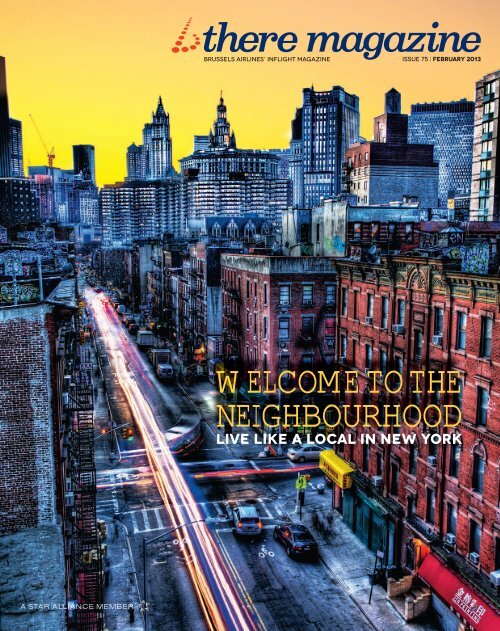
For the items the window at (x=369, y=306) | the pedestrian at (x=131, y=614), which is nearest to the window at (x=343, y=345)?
the window at (x=369, y=306)

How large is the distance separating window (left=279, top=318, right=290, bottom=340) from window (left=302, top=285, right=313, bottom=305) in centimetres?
225

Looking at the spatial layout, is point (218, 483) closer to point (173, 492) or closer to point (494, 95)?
point (173, 492)

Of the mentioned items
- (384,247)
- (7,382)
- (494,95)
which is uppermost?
(494,95)

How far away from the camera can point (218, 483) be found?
4503 centimetres

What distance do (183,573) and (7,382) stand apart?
65.4 ft

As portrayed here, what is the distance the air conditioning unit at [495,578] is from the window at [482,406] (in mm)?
5773

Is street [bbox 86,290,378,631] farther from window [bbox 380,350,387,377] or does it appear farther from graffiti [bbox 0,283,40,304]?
graffiti [bbox 0,283,40,304]

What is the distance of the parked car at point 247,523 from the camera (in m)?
36.7

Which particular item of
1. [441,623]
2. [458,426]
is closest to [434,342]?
[458,426]

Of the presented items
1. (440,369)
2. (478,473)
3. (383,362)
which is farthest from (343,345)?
(478,473)

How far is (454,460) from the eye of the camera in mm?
28984

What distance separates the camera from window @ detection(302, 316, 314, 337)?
5700 cm

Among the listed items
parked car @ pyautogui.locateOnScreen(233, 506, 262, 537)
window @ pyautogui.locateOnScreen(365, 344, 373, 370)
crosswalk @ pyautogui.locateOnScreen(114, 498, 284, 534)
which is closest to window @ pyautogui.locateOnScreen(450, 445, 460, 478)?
window @ pyautogui.locateOnScreen(365, 344, 373, 370)

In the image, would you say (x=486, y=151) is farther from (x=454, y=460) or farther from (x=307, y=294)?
(x=454, y=460)
